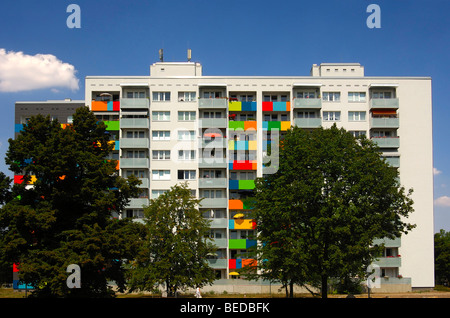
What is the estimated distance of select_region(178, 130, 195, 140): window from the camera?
64.2 m

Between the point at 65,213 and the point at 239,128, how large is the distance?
111 ft

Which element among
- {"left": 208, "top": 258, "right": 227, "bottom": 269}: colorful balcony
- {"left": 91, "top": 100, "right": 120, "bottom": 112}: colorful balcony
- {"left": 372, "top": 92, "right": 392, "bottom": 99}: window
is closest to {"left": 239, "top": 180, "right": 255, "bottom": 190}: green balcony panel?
{"left": 208, "top": 258, "right": 227, "bottom": 269}: colorful balcony

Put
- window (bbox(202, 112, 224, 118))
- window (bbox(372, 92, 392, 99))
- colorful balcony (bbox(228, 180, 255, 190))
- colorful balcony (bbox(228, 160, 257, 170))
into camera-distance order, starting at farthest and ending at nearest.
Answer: window (bbox(372, 92, 392, 99)) → window (bbox(202, 112, 224, 118)) → colorful balcony (bbox(228, 160, 257, 170)) → colorful balcony (bbox(228, 180, 255, 190))

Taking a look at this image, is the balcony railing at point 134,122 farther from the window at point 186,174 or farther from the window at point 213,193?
the window at point 213,193

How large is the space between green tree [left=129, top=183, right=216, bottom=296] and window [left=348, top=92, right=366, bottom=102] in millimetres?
30927

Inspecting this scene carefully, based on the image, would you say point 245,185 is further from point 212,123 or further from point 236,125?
point 212,123

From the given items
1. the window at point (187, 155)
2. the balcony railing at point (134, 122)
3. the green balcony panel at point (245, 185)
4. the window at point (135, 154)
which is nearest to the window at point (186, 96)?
the balcony railing at point (134, 122)

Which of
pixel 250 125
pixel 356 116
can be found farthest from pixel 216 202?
pixel 356 116

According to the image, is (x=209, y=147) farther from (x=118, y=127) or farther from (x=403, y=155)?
(x=403, y=155)

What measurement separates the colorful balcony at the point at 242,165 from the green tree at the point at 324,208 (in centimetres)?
2166

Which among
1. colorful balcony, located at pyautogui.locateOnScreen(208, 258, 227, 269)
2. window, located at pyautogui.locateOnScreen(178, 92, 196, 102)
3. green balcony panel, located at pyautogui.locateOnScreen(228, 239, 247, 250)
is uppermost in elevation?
window, located at pyautogui.locateOnScreen(178, 92, 196, 102)

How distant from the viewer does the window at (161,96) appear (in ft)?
214

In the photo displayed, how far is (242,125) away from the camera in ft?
211

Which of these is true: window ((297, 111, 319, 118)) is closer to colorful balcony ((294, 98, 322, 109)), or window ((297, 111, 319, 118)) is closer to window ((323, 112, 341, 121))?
window ((323, 112, 341, 121))
